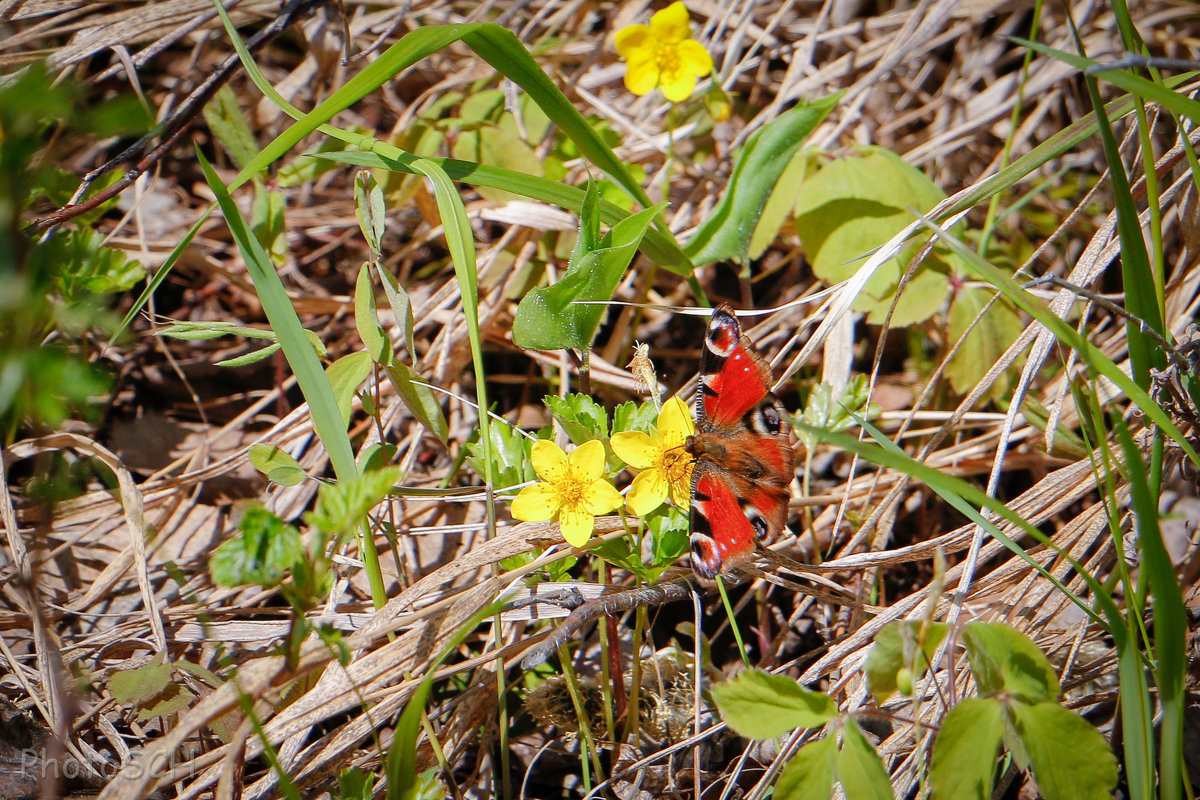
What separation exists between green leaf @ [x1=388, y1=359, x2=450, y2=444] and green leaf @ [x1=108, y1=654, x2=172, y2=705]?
2.92 feet

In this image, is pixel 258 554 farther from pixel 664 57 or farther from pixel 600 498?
pixel 664 57

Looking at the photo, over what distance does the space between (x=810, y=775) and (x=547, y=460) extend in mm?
856

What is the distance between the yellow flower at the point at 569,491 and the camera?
1.79m

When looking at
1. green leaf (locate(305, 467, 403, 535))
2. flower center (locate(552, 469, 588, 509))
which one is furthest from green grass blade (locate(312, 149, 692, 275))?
green leaf (locate(305, 467, 403, 535))

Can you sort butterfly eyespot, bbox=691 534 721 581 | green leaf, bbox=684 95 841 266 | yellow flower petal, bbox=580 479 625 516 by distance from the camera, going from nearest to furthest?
butterfly eyespot, bbox=691 534 721 581 → yellow flower petal, bbox=580 479 625 516 → green leaf, bbox=684 95 841 266

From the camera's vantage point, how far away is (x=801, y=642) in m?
2.33

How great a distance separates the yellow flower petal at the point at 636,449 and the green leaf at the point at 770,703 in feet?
1.78

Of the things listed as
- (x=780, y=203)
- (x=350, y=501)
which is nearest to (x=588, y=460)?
(x=350, y=501)

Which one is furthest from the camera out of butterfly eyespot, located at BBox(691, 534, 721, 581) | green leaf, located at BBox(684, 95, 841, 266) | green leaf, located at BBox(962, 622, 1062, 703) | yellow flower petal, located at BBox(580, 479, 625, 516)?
green leaf, located at BBox(684, 95, 841, 266)

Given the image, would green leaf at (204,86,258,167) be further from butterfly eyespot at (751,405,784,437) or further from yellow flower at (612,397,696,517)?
butterfly eyespot at (751,405,784,437)

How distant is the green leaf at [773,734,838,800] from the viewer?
1438mm

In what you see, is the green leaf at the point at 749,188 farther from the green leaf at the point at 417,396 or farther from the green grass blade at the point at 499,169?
the green leaf at the point at 417,396

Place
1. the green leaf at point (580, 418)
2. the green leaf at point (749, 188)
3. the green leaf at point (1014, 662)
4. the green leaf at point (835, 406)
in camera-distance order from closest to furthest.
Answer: the green leaf at point (1014, 662), the green leaf at point (580, 418), the green leaf at point (835, 406), the green leaf at point (749, 188)

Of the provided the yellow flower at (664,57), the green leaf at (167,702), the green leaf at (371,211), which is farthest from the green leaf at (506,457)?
the yellow flower at (664,57)
